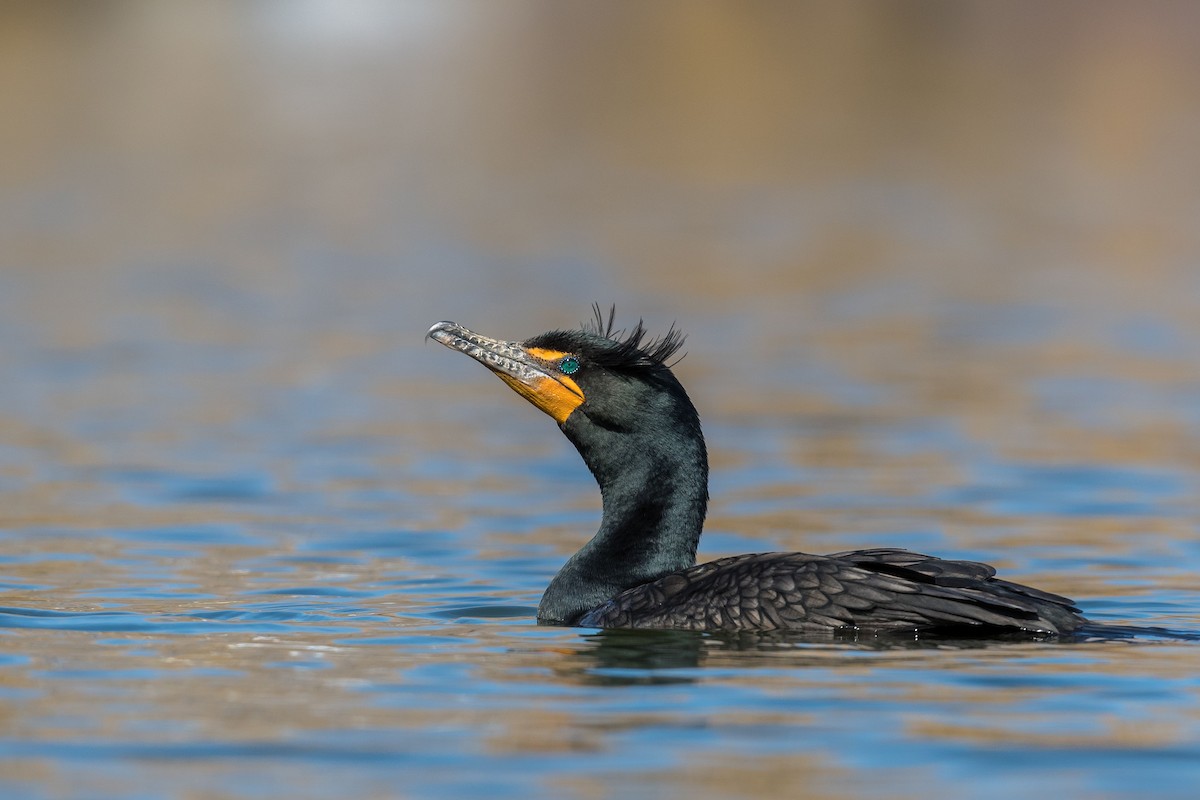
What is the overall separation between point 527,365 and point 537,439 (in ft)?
26.3

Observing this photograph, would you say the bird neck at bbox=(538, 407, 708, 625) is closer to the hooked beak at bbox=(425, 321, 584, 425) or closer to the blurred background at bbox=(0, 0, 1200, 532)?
the hooked beak at bbox=(425, 321, 584, 425)

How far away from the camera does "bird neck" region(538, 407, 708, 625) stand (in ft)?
33.2

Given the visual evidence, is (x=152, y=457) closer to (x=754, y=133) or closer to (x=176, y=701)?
(x=176, y=701)

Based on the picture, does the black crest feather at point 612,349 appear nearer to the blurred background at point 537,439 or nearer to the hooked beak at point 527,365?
the hooked beak at point 527,365

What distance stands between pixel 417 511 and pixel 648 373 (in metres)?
4.78

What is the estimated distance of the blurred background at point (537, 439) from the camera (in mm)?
7461

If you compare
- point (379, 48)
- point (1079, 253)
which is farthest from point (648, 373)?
point (379, 48)

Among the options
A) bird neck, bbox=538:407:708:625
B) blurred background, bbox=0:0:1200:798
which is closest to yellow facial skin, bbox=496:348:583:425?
bird neck, bbox=538:407:708:625

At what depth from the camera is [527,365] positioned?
1031 centimetres

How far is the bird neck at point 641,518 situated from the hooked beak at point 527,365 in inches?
8.0

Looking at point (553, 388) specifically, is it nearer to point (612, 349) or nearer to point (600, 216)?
point (612, 349)

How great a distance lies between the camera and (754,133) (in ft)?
194

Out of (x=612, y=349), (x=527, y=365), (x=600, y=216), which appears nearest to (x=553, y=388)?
(x=527, y=365)

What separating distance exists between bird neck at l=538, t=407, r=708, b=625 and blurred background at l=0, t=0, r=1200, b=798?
0.39 m
